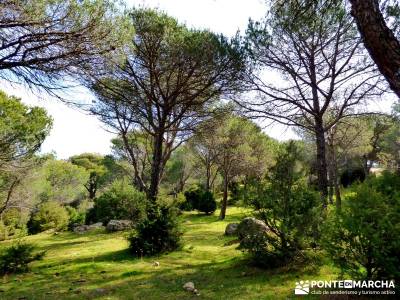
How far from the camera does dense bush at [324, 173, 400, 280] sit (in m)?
3.80

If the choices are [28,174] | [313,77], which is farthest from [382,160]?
[28,174]

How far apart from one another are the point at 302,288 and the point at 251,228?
2.32 m

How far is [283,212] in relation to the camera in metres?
6.22

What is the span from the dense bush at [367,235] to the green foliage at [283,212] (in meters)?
1.44

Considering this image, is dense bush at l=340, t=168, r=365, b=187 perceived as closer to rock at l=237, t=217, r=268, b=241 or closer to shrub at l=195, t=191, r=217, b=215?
shrub at l=195, t=191, r=217, b=215

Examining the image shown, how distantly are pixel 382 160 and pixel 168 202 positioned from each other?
82.6 feet

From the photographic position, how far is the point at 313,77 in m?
9.76

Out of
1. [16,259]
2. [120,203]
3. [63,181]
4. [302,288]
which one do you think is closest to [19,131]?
[120,203]

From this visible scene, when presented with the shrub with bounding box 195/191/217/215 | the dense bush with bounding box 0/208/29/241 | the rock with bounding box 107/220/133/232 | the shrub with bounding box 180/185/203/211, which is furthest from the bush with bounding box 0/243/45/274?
the shrub with bounding box 180/185/203/211

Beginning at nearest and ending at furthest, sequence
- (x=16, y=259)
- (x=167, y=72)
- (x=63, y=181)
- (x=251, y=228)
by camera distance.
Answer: (x=251, y=228), (x=16, y=259), (x=167, y=72), (x=63, y=181)

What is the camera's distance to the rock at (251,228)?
6.79m

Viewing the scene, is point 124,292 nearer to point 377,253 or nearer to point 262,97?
point 377,253

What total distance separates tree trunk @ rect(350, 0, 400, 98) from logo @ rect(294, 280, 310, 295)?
10.3ft

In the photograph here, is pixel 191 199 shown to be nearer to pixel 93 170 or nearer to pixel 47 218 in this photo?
pixel 47 218
